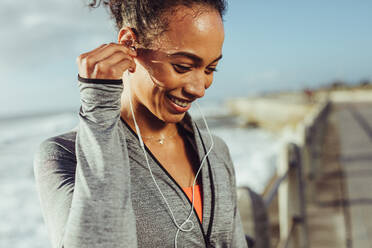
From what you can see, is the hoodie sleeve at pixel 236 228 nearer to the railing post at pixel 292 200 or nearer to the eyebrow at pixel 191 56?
the eyebrow at pixel 191 56

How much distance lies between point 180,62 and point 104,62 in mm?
254

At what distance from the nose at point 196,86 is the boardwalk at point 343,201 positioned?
3.51m

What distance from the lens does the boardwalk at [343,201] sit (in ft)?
13.4

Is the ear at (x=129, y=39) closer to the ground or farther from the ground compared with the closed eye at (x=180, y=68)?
farther from the ground

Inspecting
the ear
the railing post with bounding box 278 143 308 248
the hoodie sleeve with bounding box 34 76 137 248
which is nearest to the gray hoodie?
the hoodie sleeve with bounding box 34 76 137 248

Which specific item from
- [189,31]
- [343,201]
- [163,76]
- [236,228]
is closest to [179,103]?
[163,76]

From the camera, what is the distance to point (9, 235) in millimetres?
7289

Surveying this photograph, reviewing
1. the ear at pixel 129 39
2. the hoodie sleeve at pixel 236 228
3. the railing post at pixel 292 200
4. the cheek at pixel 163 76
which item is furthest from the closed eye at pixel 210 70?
the railing post at pixel 292 200

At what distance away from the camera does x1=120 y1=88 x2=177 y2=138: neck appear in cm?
118

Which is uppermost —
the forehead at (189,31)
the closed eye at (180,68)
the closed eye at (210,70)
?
the forehead at (189,31)

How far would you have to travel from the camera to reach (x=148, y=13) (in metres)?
1.03

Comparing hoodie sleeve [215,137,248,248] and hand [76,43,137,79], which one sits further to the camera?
hoodie sleeve [215,137,248,248]

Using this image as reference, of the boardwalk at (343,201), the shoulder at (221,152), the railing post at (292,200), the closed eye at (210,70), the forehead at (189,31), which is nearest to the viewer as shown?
the forehead at (189,31)

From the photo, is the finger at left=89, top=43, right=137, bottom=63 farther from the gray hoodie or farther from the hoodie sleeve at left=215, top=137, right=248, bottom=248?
the hoodie sleeve at left=215, top=137, right=248, bottom=248
